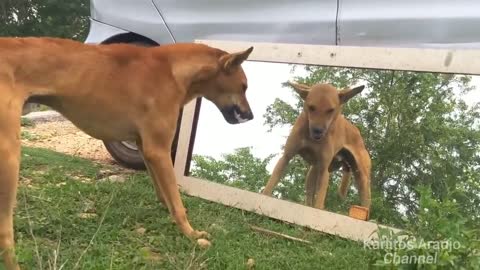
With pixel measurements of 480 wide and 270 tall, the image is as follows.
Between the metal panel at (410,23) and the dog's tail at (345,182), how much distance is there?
2.81ft

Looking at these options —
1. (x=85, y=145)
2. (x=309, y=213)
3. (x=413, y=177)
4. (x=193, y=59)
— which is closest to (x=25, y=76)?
(x=193, y=59)

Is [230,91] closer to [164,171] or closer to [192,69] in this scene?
[192,69]

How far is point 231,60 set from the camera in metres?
4.70

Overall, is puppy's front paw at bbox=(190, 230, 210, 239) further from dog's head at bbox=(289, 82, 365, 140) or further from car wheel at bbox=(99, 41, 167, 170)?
car wheel at bbox=(99, 41, 167, 170)

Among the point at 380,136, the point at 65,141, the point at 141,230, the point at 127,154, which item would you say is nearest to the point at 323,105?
the point at 380,136

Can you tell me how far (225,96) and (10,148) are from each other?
176 cm

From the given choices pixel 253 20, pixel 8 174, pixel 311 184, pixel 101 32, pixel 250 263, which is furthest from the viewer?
pixel 101 32

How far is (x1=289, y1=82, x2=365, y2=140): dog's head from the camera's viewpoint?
15.4 feet

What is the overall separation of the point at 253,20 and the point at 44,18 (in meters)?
17.7

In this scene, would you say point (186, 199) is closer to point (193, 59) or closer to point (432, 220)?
point (193, 59)

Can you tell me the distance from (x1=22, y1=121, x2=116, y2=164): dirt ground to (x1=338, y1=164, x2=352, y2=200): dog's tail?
257cm

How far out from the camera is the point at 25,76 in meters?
3.84

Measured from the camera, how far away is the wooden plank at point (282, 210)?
4445mm

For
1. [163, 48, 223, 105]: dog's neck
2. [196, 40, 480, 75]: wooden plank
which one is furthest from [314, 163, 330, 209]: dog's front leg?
[163, 48, 223, 105]: dog's neck
